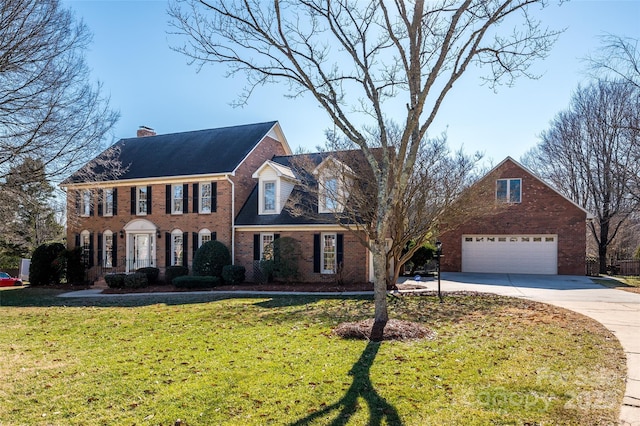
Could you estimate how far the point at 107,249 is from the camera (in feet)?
75.5

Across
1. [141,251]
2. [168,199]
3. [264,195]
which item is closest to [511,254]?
[264,195]

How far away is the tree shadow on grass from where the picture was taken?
4344mm

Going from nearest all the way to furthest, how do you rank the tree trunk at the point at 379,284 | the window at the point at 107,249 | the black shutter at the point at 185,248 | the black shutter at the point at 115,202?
the tree trunk at the point at 379,284, the black shutter at the point at 185,248, the window at the point at 107,249, the black shutter at the point at 115,202

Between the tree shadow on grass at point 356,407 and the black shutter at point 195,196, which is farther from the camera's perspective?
the black shutter at point 195,196

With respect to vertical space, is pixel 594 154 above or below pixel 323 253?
above

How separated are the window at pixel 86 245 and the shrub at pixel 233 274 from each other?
9239mm

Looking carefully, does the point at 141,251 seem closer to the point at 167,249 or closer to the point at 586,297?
the point at 167,249

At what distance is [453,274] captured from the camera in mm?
23281

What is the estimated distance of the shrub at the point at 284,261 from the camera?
1828 centimetres

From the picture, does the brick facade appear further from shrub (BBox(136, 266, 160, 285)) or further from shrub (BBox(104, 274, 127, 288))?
shrub (BBox(104, 274, 127, 288))

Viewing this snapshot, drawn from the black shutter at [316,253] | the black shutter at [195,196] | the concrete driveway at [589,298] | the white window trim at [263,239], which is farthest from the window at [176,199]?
the concrete driveway at [589,298]

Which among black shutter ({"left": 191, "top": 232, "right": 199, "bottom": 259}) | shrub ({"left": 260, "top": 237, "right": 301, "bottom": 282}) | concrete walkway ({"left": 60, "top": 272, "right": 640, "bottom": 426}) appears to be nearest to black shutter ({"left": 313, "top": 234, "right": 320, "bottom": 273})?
shrub ({"left": 260, "top": 237, "right": 301, "bottom": 282})

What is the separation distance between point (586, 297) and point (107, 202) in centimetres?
2289

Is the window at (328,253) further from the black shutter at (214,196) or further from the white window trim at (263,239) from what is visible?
the black shutter at (214,196)
